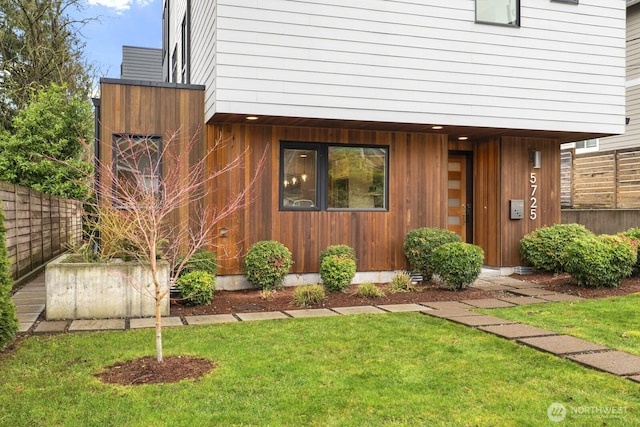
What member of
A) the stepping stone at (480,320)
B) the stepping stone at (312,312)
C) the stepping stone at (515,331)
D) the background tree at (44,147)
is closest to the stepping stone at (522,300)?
the stepping stone at (480,320)

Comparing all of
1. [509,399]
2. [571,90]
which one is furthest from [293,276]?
[571,90]

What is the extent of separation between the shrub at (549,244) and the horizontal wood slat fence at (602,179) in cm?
412

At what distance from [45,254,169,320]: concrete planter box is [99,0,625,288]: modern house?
1990 mm

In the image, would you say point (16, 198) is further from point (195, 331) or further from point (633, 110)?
point (633, 110)

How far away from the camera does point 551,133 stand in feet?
30.3

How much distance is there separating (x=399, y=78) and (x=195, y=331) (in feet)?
16.4

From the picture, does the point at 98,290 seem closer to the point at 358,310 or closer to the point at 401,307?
the point at 358,310

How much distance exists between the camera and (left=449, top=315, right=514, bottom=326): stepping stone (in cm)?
557

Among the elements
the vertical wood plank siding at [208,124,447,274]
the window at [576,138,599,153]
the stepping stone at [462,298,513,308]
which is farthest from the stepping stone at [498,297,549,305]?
the window at [576,138,599,153]

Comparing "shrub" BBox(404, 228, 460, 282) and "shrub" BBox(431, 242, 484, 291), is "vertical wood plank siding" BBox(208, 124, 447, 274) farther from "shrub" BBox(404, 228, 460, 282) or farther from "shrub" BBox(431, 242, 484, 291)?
"shrub" BBox(431, 242, 484, 291)

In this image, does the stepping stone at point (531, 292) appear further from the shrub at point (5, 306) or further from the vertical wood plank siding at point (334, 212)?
the shrub at point (5, 306)

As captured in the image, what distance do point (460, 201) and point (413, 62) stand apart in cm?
343

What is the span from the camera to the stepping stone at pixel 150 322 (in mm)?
5625

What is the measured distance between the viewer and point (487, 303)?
688cm
